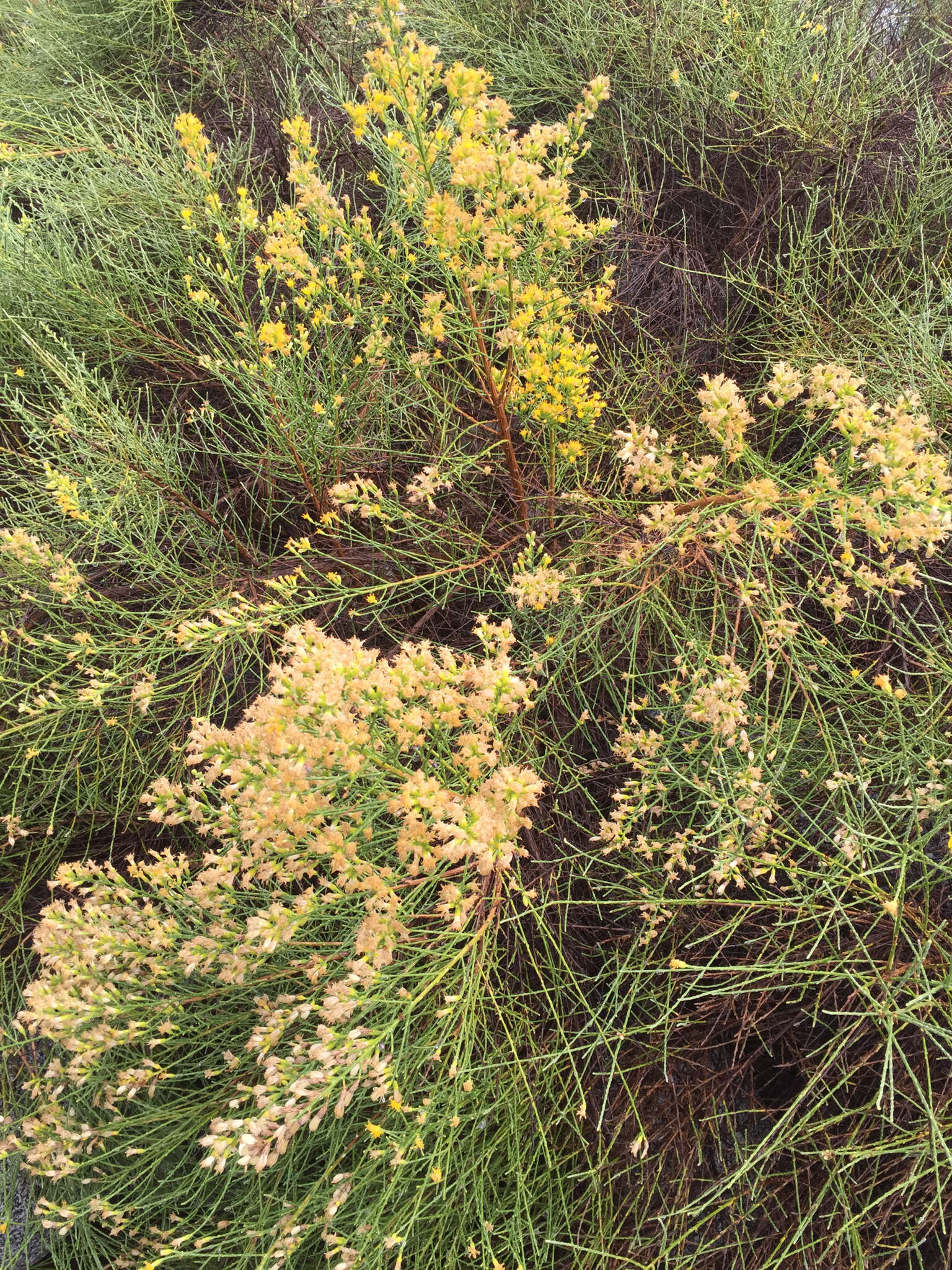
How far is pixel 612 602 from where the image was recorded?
2.48m

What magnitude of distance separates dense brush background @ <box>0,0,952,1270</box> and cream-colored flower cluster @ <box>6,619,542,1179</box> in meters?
0.47

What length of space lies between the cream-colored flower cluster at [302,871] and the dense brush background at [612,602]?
0.47 m

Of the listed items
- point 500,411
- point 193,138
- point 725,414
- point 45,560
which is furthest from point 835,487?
point 45,560

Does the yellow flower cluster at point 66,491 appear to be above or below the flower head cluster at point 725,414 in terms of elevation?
below

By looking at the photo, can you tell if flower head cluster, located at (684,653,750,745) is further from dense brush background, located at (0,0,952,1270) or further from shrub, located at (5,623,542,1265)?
shrub, located at (5,623,542,1265)

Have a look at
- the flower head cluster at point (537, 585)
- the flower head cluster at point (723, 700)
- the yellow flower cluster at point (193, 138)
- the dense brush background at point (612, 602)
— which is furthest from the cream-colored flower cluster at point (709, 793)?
the yellow flower cluster at point (193, 138)

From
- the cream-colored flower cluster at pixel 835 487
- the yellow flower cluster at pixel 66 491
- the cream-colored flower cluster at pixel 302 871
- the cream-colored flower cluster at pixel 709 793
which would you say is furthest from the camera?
the yellow flower cluster at pixel 66 491

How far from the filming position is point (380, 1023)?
6.15ft

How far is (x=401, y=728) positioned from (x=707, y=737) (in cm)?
120

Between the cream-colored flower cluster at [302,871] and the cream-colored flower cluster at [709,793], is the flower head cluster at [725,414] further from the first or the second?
the cream-colored flower cluster at [302,871]

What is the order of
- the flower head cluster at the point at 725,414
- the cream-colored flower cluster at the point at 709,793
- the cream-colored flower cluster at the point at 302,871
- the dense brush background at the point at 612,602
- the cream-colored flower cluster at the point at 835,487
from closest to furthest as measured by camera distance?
the cream-colored flower cluster at the point at 302,871
the cream-colored flower cluster at the point at 835,487
the flower head cluster at the point at 725,414
the cream-colored flower cluster at the point at 709,793
the dense brush background at the point at 612,602

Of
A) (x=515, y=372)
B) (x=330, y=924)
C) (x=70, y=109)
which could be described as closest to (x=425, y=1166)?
(x=330, y=924)

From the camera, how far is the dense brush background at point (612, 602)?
2.01m

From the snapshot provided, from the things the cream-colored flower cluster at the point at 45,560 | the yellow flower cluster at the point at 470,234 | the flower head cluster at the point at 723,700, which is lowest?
the flower head cluster at the point at 723,700
